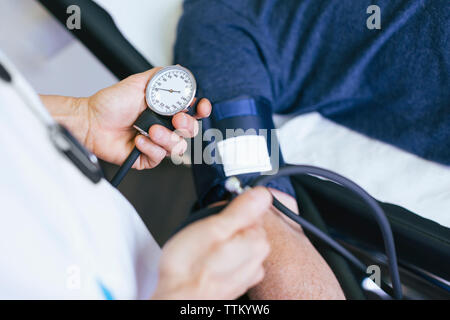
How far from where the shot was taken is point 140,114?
73cm

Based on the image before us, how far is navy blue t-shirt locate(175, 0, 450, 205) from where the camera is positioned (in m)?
0.82

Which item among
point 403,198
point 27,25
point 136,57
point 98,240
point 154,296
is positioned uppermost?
point 27,25

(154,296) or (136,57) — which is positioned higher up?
(136,57)

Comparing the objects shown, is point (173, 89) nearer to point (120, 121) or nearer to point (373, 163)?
point (120, 121)

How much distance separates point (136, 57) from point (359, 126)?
2.08 ft

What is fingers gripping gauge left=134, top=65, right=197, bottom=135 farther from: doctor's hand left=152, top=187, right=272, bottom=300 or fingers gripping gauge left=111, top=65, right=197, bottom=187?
doctor's hand left=152, top=187, right=272, bottom=300

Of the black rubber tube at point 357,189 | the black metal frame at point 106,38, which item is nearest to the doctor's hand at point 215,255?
the black rubber tube at point 357,189

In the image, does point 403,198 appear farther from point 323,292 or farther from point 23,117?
point 23,117

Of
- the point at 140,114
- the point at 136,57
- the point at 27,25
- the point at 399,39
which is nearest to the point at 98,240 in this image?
the point at 140,114

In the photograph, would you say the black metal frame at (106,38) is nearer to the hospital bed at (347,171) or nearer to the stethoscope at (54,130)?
the hospital bed at (347,171)

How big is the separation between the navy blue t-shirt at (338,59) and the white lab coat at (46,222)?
1.59 feet

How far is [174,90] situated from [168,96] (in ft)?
0.06

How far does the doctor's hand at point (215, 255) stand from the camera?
0.42 m
